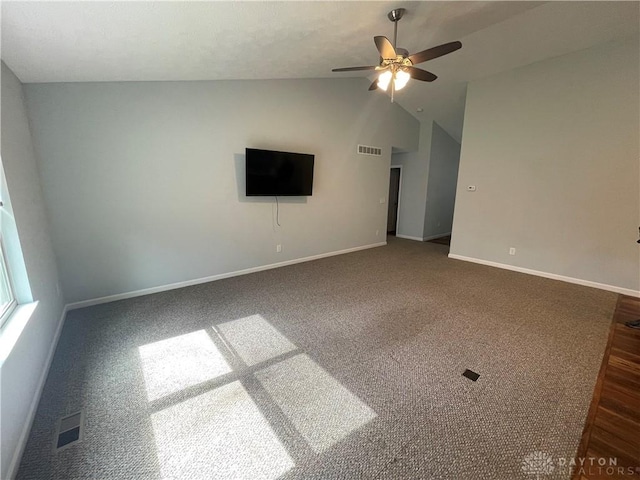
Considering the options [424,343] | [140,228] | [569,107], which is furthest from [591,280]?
[140,228]

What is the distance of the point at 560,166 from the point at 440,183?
3197mm

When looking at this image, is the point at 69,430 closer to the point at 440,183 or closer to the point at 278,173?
the point at 278,173

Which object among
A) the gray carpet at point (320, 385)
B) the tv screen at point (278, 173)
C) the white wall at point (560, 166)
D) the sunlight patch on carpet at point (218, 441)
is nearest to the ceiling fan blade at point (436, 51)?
Result: the tv screen at point (278, 173)

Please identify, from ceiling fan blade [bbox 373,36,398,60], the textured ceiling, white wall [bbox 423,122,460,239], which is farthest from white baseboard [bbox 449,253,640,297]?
ceiling fan blade [bbox 373,36,398,60]

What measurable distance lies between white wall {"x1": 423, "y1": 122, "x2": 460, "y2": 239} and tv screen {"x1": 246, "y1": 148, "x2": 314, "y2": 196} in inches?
150

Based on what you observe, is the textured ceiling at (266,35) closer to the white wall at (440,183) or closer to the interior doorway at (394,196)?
the white wall at (440,183)

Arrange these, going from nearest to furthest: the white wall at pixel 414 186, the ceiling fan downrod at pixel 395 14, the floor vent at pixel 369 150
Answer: the ceiling fan downrod at pixel 395 14, the floor vent at pixel 369 150, the white wall at pixel 414 186

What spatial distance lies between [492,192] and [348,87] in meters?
3.30

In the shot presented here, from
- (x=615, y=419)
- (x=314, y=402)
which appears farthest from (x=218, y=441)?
(x=615, y=419)

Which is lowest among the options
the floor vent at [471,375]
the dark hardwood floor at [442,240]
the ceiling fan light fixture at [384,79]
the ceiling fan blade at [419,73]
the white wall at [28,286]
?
the floor vent at [471,375]

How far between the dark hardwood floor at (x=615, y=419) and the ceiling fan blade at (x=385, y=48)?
3.12 m

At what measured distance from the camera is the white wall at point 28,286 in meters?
1.42

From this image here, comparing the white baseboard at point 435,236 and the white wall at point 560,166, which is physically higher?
the white wall at point 560,166

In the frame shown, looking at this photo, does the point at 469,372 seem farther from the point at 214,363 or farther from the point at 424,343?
the point at 214,363
